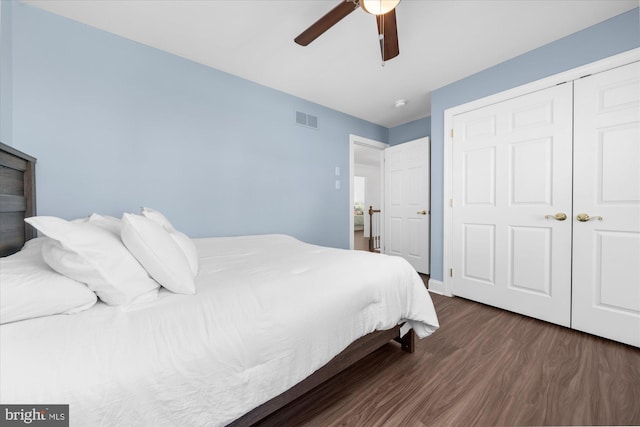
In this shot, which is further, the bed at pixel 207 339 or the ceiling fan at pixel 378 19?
the ceiling fan at pixel 378 19

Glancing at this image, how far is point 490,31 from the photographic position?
1.99m

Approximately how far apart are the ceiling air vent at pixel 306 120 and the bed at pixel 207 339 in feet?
7.26

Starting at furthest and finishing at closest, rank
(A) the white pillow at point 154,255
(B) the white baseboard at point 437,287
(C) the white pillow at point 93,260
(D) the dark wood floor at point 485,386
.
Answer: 1. (B) the white baseboard at point 437,287
2. (D) the dark wood floor at point 485,386
3. (A) the white pillow at point 154,255
4. (C) the white pillow at point 93,260

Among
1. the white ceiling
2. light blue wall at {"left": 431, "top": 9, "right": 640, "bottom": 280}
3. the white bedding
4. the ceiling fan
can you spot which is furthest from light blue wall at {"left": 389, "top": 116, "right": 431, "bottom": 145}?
the white bedding

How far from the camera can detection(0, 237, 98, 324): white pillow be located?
69 centimetres

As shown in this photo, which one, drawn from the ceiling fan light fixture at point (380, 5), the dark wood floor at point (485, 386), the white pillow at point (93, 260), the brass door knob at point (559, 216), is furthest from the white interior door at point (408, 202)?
the white pillow at point (93, 260)

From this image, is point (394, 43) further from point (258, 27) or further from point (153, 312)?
point (153, 312)

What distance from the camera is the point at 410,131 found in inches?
160

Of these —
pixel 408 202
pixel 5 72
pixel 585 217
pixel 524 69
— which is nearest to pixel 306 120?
pixel 408 202

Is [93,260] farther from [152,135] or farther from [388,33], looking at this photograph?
[388,33]

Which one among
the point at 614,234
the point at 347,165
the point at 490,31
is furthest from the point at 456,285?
the point at 490,31

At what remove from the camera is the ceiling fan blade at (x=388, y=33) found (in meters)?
1.45

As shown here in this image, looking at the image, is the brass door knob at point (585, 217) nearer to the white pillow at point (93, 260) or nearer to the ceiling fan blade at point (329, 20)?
the ceiling fan blade at point (329, 20)

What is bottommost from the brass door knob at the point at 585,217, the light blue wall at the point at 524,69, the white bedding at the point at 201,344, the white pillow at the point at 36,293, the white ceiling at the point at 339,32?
the white bedding at the point at 201,344
